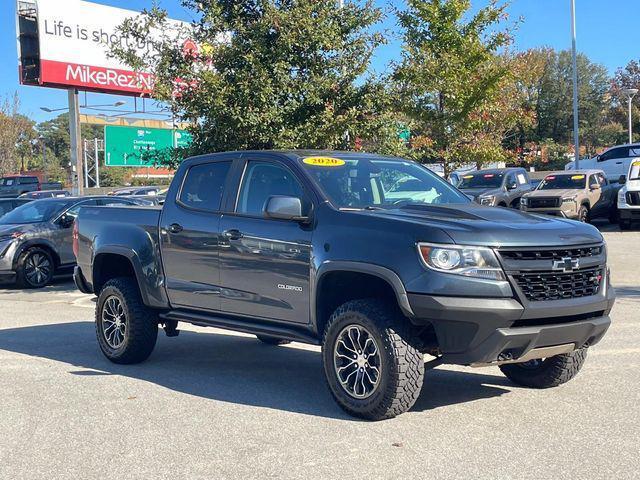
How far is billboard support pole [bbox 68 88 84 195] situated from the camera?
29344 millimetres

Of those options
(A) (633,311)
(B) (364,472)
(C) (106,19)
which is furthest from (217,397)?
(C) (106,19)

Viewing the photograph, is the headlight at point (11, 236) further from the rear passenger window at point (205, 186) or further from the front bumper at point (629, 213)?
the front bumper at point (629, 213)

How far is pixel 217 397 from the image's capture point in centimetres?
659

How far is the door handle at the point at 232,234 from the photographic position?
6.66m

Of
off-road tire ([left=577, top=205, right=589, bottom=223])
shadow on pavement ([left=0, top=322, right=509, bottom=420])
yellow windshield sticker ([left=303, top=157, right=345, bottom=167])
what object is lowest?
shadow on pavement ([left=0, top=322, right=509, bottom=420])

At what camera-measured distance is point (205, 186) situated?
7355 mm

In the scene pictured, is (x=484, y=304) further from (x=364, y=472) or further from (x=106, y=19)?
(x=106, y=19)

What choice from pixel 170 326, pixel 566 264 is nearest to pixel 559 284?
pixel 566 264

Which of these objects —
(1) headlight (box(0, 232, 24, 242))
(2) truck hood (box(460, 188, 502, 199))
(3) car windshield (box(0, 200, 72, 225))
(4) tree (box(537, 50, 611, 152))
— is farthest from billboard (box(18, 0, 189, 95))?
(4) tree (box(537, 50, 611, 152))

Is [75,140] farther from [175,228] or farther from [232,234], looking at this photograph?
[232,234]

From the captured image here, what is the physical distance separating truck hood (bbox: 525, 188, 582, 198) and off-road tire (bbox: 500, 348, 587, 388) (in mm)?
14919

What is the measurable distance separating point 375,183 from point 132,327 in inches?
112

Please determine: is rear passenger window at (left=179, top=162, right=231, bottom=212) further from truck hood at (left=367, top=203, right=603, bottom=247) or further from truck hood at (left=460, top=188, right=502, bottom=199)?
truck hood at (left=460, top=188, right=502, bottom=199)

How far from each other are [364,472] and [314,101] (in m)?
9.19
